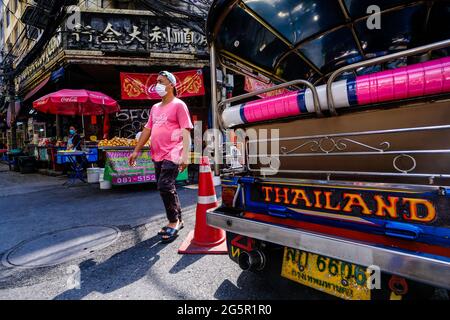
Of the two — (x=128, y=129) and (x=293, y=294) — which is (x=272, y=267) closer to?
(x=293, y=294)

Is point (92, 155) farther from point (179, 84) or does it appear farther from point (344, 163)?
point (344, 163)

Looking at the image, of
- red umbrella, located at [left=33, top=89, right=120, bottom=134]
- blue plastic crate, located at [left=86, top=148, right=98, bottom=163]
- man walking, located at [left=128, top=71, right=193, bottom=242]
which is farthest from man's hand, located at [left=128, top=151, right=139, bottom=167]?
blue plastic crate, located at [left=86, top=148, right=98, bottom=163]

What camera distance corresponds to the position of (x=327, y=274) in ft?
5.04

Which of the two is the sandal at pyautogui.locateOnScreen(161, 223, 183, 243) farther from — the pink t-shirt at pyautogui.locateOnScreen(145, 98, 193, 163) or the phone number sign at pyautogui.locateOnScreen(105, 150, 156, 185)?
the phone number sign at pyautogui.locateOnScreen(105, 150, 156, 185)

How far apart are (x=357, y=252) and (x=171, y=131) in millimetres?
2233

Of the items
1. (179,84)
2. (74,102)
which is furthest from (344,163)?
(74,102)

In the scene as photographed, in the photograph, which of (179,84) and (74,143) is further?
(179,84)

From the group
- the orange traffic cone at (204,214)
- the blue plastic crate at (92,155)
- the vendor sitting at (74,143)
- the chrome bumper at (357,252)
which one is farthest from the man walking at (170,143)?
the blue plastic crate at (92,155)

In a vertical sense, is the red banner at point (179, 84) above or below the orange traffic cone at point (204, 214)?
above

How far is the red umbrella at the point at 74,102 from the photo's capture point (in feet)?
24.7

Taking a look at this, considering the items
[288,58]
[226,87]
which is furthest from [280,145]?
[288,58]

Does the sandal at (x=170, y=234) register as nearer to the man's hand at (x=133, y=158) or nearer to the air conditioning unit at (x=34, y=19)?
the man's hand at (x=133, y=158)

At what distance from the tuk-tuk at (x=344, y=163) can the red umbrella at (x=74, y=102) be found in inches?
266
